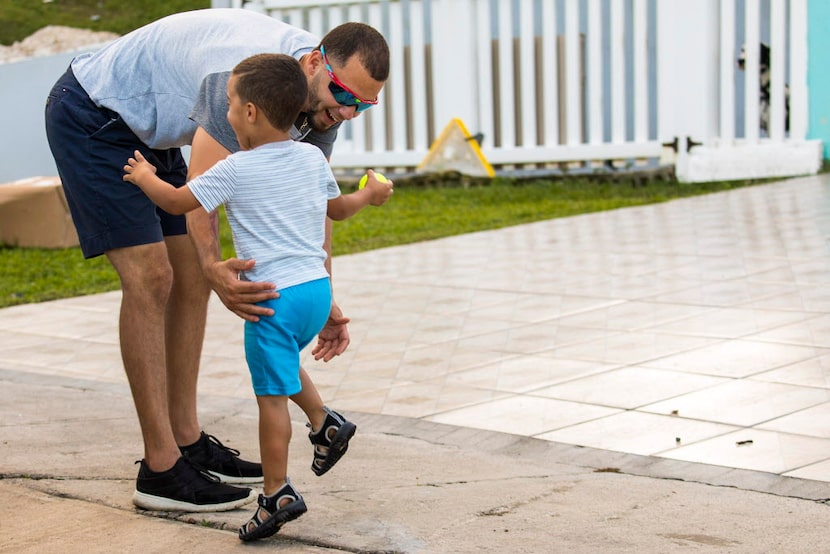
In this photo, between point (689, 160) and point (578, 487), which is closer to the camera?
point (578, 487)

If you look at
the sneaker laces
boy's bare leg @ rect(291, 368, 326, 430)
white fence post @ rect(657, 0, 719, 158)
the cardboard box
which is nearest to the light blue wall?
white fence post @ rect(657, 0, 719, 158)

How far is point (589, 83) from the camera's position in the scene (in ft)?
36.3

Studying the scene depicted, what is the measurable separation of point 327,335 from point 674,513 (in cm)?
110

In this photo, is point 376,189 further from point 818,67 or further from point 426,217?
point 818,67

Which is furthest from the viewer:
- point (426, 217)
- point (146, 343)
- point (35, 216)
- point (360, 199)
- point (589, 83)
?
point (589, 83)

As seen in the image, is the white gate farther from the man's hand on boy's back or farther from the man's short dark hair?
the man's hand on boy's back

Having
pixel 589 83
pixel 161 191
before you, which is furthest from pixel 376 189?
pixel 589 83

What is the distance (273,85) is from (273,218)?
0.34 metres

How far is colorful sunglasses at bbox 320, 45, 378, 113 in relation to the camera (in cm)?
318

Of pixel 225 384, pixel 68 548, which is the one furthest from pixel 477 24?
pixel 68 548

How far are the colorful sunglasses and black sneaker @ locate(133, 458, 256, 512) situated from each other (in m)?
1.12

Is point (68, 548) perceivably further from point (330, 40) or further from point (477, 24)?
point (477, 24)

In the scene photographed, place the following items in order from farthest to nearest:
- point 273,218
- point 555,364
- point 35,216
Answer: point 35,216 < point 555,364 < point 273,218

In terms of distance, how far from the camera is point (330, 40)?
3182 mm
